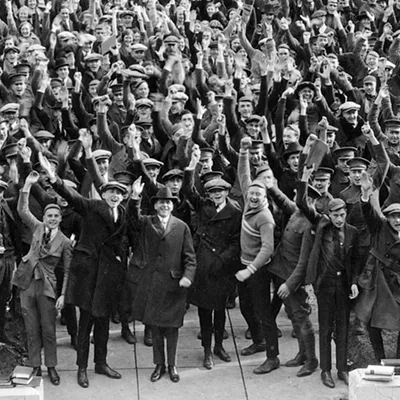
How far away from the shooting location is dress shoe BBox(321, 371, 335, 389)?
36.2 feet

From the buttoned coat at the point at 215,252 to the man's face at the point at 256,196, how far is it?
1.21 ft

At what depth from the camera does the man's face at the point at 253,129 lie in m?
13.0

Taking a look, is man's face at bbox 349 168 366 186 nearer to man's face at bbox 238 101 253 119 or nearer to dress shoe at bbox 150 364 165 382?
man's face at bbox 238 101 253 119

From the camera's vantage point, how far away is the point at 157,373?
11.2m

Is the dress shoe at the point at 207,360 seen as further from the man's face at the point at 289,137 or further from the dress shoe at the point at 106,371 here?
the man's face at the point at 289,137

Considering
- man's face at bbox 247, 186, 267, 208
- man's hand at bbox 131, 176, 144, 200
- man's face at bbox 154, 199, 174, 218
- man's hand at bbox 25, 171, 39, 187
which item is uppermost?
man's hand at bbox 25, 171, 39, 187

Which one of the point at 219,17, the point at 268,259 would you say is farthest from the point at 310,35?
the point at 268,259

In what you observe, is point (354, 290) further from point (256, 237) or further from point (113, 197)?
point (113, 197)

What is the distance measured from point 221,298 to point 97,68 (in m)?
5.34

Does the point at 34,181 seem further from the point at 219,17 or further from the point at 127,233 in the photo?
the point at 219,17

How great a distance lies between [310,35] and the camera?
17516 millimetres

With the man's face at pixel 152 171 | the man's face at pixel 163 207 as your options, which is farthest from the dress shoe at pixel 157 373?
the man's face at pixel 152 171

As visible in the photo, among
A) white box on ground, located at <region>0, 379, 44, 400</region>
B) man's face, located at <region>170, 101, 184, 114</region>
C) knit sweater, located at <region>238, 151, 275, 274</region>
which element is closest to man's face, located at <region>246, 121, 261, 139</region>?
man's face, located at <region>170, 101, 184, 114</region>

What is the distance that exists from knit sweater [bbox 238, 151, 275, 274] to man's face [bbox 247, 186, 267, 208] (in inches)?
1.8
